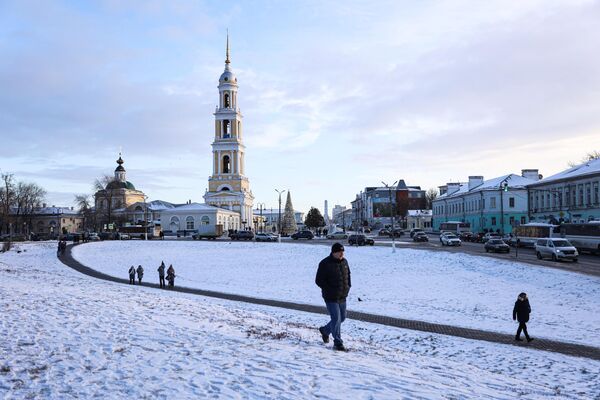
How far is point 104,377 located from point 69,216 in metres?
164

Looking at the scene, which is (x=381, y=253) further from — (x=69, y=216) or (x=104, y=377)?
(x=69, y=216)

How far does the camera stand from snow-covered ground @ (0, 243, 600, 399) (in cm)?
738

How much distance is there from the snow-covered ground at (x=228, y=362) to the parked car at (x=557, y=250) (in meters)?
25.7

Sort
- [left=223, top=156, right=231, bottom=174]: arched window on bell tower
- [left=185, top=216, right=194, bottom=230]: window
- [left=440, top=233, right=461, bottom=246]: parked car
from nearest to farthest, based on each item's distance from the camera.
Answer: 1. [left=440, top=233, right=461, bottom=246]: parked car
2. [left=185, top=216, right=194, bottom=230]: window
3. [left=223, top=156, right=231, bottom=174]: arched window on bell tower

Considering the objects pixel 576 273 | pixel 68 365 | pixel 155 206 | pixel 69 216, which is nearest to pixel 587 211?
pixel 576 273

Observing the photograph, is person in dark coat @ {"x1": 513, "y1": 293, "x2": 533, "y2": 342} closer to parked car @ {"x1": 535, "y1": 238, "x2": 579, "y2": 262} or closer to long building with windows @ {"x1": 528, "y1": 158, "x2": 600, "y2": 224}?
parked car @ {"x1": 535, "y1": 238, "x2": 579, "y2": 262}

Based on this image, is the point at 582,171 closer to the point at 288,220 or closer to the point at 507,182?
the point at 507,182

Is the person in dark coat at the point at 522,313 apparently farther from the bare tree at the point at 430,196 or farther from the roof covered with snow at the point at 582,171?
the bare tree at the point at 430,196

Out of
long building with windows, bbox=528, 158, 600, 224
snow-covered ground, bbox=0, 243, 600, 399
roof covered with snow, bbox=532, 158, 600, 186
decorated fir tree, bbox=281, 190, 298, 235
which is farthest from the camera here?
decorated fir tree, bbox=281, 190, 298, 235

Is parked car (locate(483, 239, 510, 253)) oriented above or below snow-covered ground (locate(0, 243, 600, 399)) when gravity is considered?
above

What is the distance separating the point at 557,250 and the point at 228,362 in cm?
3383

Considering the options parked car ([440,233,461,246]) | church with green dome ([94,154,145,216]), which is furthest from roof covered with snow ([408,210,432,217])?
parked car ([440,233,461,246])

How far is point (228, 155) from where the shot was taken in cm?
11719

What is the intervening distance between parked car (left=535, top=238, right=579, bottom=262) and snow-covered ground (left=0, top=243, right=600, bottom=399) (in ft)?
84.5
